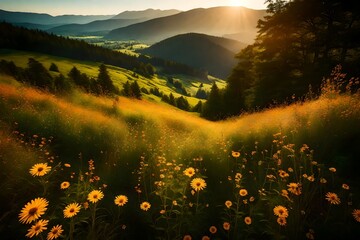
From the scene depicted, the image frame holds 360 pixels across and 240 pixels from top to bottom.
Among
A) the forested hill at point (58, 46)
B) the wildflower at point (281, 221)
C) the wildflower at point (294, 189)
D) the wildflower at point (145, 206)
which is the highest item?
the wildflower at point (294, 189)

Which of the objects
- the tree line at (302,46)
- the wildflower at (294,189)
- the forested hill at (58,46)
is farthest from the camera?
the forested hill at (58,46)

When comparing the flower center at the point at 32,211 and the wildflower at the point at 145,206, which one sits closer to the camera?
the flower center at the point at 32,211

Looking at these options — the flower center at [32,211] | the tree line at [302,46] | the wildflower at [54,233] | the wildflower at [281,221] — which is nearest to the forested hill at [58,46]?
the tree line at [302,46]

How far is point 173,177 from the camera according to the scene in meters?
4.75

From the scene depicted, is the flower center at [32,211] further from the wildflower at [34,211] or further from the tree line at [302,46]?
the tree line at [302,46]

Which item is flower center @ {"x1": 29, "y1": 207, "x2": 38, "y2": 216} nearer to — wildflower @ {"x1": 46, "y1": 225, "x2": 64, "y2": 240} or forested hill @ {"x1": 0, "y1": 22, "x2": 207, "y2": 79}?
wildflower @ {"x1": 46, "y1": 225, "x2": 64, "y2": 240}

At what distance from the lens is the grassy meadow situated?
3357 mm

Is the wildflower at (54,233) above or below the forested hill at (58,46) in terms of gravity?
above

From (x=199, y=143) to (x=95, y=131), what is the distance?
3.13 meters

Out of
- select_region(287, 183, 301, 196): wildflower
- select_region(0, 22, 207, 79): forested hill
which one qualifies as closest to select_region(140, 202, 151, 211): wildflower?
select_region(287, 183, 301, 196): wildflower

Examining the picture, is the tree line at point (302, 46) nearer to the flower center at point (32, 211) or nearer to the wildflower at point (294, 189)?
the wildflower at point (294, 189)

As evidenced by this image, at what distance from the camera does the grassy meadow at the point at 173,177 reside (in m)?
3.36

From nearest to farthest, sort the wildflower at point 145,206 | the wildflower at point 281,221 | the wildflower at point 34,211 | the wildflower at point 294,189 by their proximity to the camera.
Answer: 1. the wildflower at point 34,211
2. the wildflower at point 281,221
3. the wildflower at point 294,189
4. the wildflower at point 145,206

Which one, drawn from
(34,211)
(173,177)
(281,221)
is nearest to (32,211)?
(34,211)
